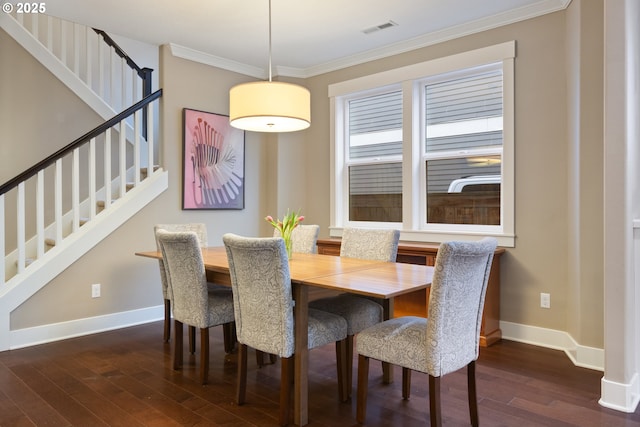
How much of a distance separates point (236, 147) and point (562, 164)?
325cm

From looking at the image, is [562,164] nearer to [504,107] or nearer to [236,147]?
[504,107]

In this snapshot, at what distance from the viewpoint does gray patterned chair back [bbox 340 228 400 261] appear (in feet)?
10.2

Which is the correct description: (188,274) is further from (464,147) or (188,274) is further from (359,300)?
(464,147)

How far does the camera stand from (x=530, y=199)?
357 cm

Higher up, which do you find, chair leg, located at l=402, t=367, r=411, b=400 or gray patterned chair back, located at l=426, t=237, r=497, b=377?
gray patterned chair back, located at l=426, t=237, r=497, b=377

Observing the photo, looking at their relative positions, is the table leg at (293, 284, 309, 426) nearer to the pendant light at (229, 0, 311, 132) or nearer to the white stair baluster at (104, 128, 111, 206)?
the pendant light at (229, 0, 311, 132)

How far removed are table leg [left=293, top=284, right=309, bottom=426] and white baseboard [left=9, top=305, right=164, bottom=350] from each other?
2.50 meters

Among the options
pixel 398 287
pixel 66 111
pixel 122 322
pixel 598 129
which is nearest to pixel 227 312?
pixel 398 287

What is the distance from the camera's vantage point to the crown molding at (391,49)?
3510 millimetres

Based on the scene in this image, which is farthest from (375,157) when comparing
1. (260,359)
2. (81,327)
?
(81,327)

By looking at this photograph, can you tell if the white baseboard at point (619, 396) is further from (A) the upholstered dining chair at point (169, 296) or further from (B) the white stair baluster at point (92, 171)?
(B) the white stair baluster at point (92, 171)

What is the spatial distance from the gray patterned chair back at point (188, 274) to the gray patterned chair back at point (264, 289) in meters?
0.43

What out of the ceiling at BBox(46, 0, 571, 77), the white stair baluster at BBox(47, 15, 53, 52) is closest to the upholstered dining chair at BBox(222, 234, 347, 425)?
the ceiling at BBox(46, 0, 571, 77)

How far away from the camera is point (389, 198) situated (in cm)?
462
